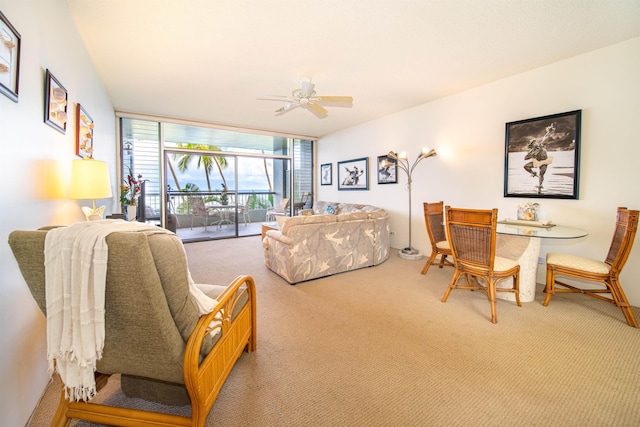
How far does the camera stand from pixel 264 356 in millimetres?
1918

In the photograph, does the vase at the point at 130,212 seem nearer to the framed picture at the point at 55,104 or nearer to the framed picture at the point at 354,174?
the framed picture at the point at 55,104

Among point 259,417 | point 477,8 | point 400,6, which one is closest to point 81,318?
point 259,417

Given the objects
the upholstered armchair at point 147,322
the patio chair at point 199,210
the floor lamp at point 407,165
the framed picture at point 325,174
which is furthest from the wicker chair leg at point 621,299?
the patio chair at point 199,210

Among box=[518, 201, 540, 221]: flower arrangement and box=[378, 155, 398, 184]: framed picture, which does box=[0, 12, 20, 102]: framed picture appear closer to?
box=[518, 201, 540, 221]: flower arrangement

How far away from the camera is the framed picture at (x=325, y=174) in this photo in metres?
6.87

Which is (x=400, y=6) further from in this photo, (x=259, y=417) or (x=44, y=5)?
(x=259, y=417)

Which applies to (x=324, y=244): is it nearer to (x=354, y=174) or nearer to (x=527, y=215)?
(x=527, y=215)

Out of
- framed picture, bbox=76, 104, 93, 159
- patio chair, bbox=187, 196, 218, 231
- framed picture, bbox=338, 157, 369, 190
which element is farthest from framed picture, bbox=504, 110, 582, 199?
patio chair, bbox=187, 196, 218, 231

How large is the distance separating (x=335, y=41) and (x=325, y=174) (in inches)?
176

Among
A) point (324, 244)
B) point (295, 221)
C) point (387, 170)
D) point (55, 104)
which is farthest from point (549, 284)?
point (55, 104)

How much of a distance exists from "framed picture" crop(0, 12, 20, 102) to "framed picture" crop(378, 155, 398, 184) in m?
4.69

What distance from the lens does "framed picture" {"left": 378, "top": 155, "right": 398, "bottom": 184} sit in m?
5.05

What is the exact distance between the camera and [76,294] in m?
0.99

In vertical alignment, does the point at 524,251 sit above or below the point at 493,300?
above
